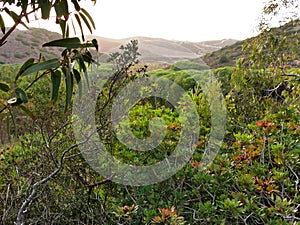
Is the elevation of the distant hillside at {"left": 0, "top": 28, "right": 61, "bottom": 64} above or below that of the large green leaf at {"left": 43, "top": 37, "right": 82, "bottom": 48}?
below

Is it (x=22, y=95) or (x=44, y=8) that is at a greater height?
(x=44, y=8)

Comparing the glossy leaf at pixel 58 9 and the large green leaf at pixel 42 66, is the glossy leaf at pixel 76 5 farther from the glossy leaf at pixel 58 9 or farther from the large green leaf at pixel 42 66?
the large green leaf at pixel 42 66

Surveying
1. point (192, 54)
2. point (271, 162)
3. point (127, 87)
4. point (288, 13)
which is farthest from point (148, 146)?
point (288, 13)

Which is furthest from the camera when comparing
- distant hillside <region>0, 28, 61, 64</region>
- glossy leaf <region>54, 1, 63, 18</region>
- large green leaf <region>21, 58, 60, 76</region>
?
distant hillside <region>0, 28, 61, 64</region>

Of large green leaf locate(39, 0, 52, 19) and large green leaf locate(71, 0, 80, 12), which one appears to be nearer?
large green leaf locate(39, 0, 52, 19)

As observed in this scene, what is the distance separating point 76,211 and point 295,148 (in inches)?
56.9

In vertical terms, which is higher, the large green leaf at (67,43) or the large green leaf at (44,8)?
the large green leaf at (44,8)

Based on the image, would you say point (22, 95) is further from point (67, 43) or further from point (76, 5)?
point (76, 5)

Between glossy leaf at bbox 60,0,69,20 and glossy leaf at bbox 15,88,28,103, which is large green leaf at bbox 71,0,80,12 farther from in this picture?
glossy leaf at bbox 15,88,28,103

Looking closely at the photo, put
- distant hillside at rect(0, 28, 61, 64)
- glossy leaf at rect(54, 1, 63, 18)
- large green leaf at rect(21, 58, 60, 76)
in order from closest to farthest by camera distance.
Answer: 1. large green leaf at rect(21, 58, 60, 76)
2. glossy leaf at rect(54, 1, 63, 18)
3. distant hillside at rect(0, 28, 61, 64)

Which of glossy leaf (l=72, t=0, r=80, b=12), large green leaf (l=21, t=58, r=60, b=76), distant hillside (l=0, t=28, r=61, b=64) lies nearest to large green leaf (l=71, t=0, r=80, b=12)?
glossy leaf (l=72, t=0, r=80, b=12)

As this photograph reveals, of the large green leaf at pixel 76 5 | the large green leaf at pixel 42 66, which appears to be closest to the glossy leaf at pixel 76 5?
the large green leaf at pixel 76 5

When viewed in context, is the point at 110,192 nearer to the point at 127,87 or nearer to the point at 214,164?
the point at 214,164

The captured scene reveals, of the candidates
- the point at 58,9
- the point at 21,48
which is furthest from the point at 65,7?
the point at 21,48
